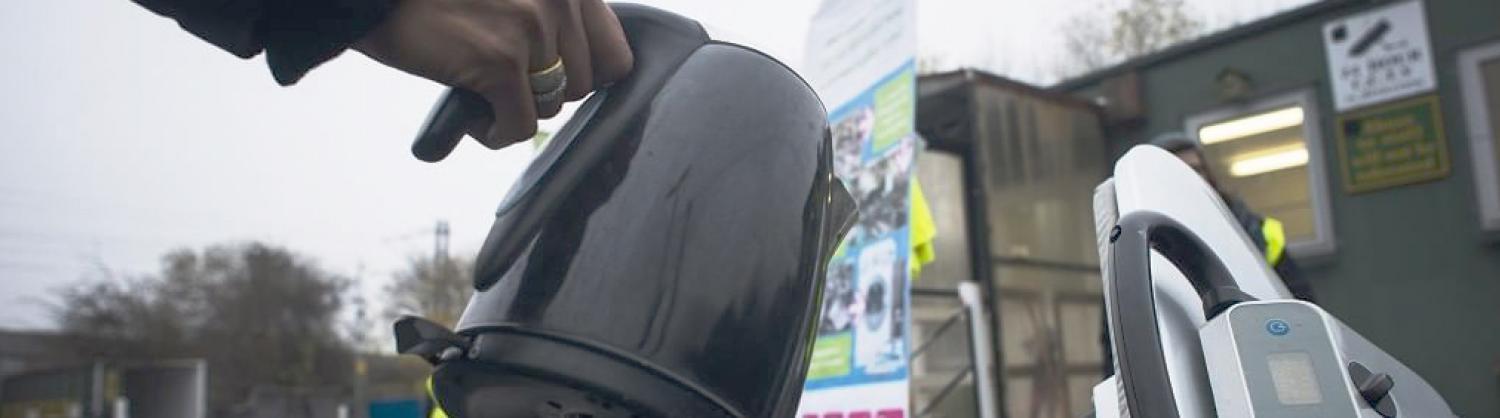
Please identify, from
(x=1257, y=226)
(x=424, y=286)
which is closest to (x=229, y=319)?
(x=424, y=286)

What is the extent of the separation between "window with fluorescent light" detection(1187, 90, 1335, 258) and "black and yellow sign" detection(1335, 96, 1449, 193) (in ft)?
0.46

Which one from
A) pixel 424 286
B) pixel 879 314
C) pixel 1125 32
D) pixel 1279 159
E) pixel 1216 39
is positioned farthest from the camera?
pixel 424 286

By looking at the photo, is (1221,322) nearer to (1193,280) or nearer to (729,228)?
(1193,280)

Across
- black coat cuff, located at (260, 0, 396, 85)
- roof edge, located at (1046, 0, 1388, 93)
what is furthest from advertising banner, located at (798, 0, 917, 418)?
roof edge, located at (1046, 0, 1388, 93)

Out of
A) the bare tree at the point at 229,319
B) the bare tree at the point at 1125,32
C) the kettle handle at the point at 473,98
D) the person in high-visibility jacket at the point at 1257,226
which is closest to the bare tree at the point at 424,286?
the bare tree at the point at 229,319

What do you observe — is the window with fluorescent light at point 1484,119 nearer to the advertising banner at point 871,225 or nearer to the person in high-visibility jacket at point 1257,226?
the person in high-visibility jacket at point 1257,226

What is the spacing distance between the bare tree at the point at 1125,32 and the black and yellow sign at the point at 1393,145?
103cm

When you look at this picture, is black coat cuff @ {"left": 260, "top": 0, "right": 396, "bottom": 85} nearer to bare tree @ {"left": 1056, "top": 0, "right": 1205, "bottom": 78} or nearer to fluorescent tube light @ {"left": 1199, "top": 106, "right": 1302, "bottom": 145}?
bare tree @ {"left": 1056, "top": 0, "right": 1205, "bottom": 78}

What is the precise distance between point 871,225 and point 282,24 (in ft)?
8.33

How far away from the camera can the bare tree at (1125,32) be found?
554 centimetres

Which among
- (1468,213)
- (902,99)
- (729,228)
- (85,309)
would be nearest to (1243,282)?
(729,228)

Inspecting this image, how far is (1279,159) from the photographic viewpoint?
5.23m

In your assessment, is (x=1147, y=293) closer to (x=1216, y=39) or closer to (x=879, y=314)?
(x=879, y=314)

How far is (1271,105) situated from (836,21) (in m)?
2.81
